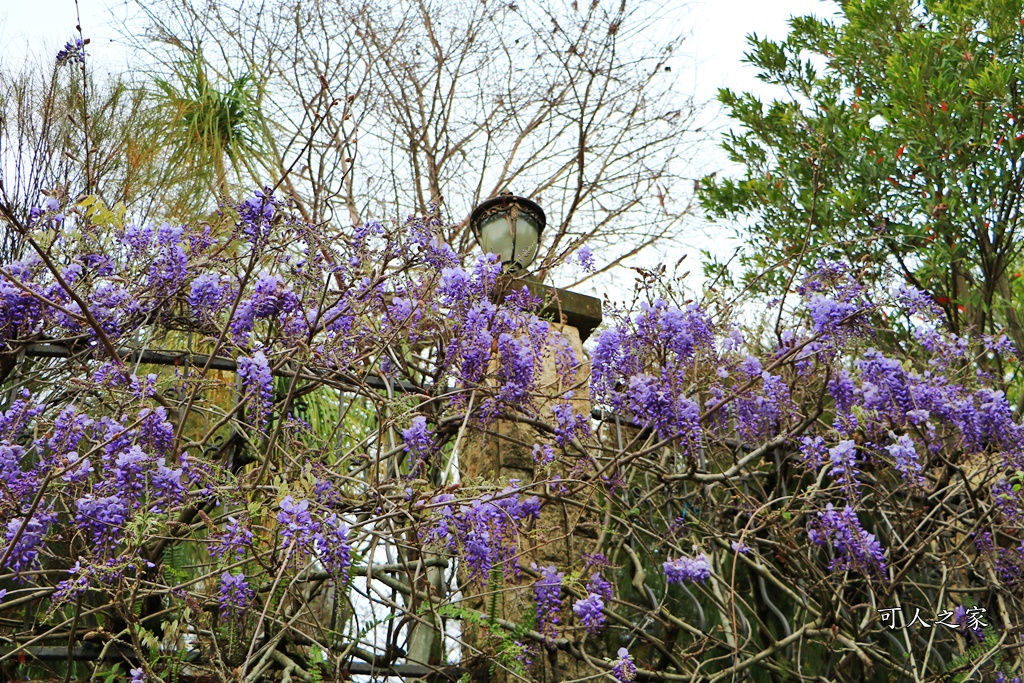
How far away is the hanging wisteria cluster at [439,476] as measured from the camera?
2.66 m

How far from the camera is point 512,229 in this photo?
12.2ft

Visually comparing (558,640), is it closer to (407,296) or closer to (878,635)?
(407,296)

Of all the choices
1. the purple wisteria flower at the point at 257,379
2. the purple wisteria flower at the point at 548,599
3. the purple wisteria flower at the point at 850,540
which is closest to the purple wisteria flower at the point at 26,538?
the purple wisteria flower at the point at 257,379

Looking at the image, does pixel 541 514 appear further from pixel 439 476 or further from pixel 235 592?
pixel 235 592

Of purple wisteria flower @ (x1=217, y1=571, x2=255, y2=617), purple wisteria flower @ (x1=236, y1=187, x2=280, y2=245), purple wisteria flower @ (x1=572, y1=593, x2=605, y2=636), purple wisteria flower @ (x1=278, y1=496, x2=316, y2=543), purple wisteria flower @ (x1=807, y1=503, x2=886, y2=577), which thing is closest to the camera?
purple wisteria flower @ (x1=278, y1=496, x2=316, y2=543)

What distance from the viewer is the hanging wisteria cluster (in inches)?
105

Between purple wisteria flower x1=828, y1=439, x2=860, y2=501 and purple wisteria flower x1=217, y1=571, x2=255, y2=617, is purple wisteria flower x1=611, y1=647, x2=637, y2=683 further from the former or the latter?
purple wisteria flower x1=217, y1=571, x2=255, y2=617

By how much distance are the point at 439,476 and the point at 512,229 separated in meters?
1.01

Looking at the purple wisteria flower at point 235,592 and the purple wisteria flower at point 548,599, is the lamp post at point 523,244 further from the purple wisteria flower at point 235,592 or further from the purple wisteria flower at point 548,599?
the purple wisteria flower at point 235,592

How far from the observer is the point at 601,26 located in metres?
8.41

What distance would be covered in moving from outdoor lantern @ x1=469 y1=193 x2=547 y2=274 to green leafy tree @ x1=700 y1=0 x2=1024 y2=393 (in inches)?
55.8

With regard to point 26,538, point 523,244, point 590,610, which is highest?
point 523,244

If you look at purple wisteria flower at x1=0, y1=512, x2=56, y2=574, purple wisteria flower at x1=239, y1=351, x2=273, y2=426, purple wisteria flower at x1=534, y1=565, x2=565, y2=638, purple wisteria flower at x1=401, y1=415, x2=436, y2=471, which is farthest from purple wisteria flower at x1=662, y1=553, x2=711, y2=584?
purple wisteria flower at x1=0, y1=512, x2=56, y2=574

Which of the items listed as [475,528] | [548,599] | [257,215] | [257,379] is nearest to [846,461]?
[548,599]
